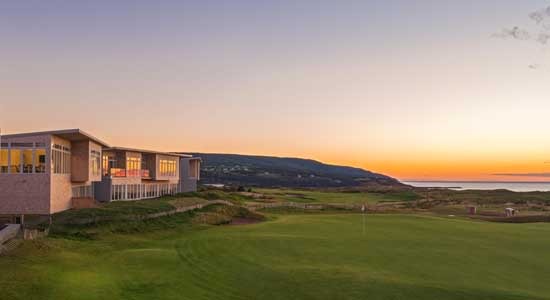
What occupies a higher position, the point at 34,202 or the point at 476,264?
the point at 34,202

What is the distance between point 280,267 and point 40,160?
21754 mm

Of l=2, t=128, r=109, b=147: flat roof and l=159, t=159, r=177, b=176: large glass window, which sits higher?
l=2, t=128, r=109, b=147: flat roof

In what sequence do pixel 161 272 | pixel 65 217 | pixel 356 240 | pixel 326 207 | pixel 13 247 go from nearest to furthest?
pixel 161 272 < pixel 13 247 < pixel 356 240 < pixel 65 217 < pixel 326 207

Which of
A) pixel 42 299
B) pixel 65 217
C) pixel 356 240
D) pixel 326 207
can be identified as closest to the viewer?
pixel 42 299

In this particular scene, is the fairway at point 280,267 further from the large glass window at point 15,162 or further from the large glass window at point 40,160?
the large glass window at point 15,162

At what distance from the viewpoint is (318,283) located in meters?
19.4

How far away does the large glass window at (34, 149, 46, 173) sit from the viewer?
34438 millimetres

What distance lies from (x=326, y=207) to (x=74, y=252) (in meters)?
43.5

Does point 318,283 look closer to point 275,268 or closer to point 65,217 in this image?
point 275,268

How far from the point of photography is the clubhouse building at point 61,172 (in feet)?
112

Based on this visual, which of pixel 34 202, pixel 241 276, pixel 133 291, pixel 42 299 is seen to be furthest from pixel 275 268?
pixel 34 202

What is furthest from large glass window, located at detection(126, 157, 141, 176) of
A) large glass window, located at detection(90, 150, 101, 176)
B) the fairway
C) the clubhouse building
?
the fairway

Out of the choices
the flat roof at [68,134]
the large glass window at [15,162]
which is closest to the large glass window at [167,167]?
the flat roof at [68,134]

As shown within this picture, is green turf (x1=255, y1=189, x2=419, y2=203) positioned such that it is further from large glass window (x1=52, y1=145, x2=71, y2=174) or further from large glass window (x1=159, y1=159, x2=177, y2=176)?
large glass window (x1=52, y1=145, x2=71, y2=174)
